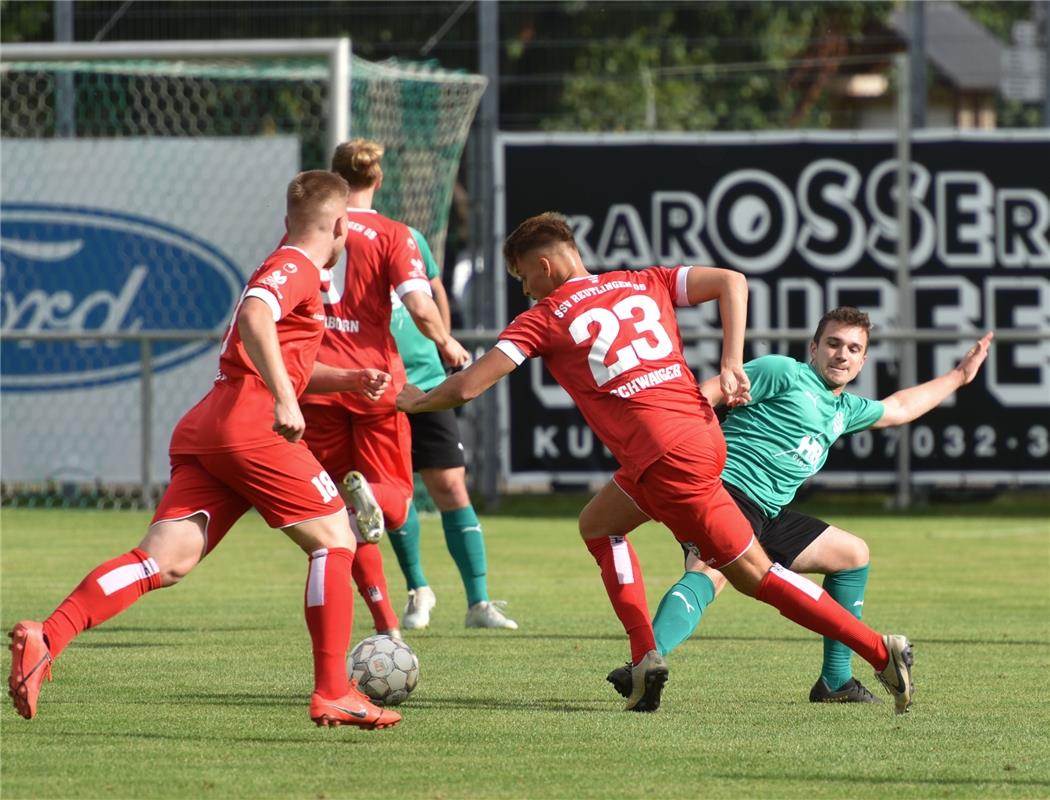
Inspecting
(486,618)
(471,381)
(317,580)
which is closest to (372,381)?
(471,381)

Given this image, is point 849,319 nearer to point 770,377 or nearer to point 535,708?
point 770,377

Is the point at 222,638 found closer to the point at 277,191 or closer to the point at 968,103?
the point at 277,191

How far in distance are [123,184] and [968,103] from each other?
41306mm

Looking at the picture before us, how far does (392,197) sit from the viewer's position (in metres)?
14.8

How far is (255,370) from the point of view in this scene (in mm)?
5980

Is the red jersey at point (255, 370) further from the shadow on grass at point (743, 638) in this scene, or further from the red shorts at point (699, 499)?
the shadow on grass at point (743, 638)

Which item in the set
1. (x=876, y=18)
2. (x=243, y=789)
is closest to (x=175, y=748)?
(x=243, y=789)

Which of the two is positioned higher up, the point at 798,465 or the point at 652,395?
the point at 652,395

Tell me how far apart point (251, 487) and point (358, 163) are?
2.49 m

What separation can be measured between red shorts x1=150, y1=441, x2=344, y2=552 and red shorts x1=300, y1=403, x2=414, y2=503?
180 centimetres

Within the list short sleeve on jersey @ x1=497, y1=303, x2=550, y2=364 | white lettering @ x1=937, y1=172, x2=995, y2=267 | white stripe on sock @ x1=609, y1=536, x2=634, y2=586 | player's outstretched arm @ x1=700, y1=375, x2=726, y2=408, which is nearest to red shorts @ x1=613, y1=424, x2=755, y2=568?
player's outstretched arm @ x1=700, y1=375, x2=726, y2=408

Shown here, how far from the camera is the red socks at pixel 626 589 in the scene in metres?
6.37

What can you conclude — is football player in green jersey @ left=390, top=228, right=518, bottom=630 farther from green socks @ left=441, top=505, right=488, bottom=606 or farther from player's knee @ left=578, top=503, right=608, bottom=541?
player's knee @ left=578, top=503, right=608, bottom=541

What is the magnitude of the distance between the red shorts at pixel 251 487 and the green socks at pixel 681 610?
1.24 meters
